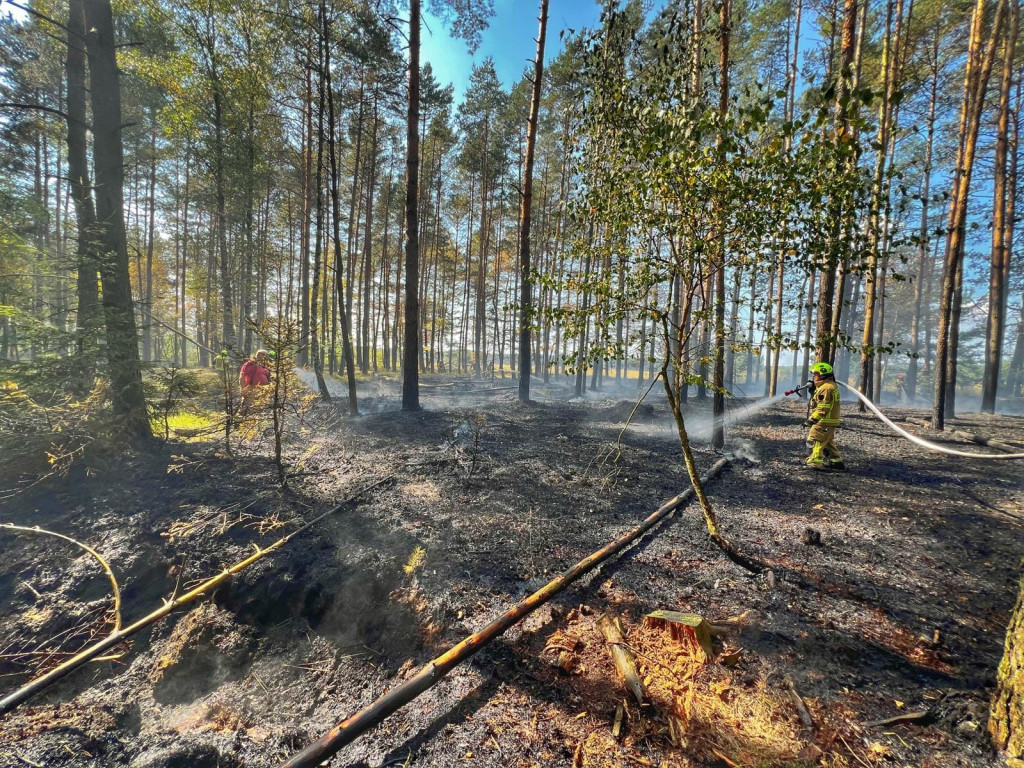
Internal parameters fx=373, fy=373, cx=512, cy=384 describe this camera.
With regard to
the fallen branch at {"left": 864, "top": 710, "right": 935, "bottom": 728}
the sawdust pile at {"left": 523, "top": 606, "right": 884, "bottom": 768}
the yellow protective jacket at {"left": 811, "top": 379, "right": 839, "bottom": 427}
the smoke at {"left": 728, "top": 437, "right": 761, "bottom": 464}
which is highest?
the yellow protective jacket at {"left": 811, "top": 379, "right": 839, "bottom": 427}

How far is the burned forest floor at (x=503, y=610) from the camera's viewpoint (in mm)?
2133

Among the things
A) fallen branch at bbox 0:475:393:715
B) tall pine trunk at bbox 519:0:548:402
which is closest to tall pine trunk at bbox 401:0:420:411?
tall pine trunk at bbox 519:0:548:402

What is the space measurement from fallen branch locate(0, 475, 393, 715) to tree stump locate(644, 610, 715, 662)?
3.71m

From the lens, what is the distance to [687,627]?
8.54 feet

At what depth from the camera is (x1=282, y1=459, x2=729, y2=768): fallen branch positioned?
77.3 inches

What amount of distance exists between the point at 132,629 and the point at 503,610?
2.94 meters

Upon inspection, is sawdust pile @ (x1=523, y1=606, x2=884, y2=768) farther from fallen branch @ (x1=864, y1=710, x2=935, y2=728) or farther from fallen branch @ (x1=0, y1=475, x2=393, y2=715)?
fallen branch @ (x1=0, y1=475, x2=393, y2=715)

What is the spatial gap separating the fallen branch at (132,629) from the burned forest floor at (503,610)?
0.13 metres

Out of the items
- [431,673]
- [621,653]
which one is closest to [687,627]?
[621,653]

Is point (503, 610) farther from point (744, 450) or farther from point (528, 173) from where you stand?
point (528, 173)

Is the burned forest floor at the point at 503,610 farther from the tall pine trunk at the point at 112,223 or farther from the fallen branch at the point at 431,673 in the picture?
the tall pine trunk at the point at 112,223

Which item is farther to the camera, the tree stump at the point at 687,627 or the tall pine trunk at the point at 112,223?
the tall pine trunk at the point at 112,223

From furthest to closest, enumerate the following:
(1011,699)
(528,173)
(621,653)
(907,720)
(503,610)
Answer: (528,173) → (503,610) → (621,653) → (907,720) → (1011,699)

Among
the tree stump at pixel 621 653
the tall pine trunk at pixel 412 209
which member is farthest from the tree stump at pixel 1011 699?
the tall pine trunk at pixel 412 209
